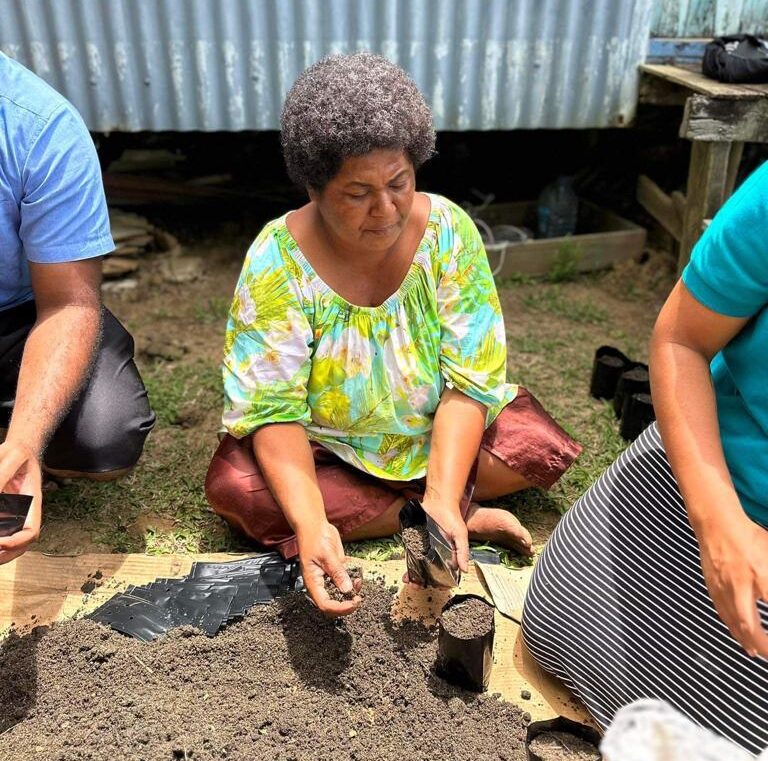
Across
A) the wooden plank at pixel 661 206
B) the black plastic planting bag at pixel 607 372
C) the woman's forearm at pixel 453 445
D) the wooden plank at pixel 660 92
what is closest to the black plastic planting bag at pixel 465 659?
the woman's forearm at pixel 453 445

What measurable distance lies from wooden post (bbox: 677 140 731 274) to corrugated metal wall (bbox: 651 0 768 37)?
0.75 m

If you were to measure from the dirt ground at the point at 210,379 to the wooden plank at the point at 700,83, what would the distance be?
114 cm

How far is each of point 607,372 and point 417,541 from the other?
5.54 ft

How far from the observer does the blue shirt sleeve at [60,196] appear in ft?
7.46

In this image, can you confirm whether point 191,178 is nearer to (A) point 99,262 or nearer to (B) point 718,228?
(A) point 99,262

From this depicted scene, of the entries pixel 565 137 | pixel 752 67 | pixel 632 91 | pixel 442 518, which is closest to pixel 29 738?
pixel 442 518

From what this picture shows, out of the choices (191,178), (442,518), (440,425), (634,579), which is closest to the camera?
(634,579)

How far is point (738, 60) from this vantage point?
12.4ft

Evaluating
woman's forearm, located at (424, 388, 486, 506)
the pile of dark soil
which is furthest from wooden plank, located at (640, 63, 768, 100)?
the pile of dark soil

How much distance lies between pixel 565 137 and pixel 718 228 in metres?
4.53

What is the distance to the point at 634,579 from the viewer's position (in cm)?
195

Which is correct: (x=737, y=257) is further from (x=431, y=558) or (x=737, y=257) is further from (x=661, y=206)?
(x=661, y=206)

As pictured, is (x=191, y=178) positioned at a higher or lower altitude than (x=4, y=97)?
lower

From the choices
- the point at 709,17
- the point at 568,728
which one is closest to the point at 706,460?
the point at 568,728
